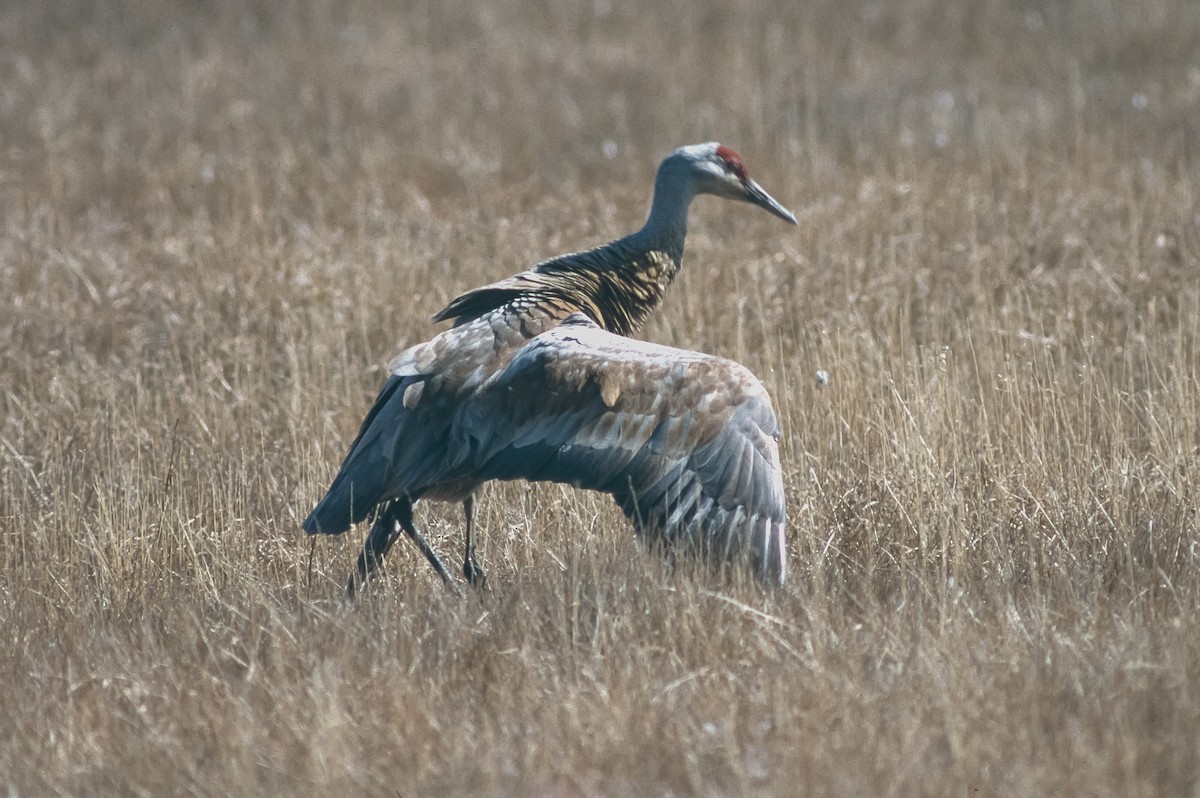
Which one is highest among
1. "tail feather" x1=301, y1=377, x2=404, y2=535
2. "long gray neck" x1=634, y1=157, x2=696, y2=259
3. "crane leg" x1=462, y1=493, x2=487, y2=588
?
"long gray neck" x1=634, y1=157, x2=696, y2=259

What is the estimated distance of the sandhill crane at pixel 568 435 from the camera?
5055 mm

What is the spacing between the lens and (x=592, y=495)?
6.38 metres

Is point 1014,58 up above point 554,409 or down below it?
above

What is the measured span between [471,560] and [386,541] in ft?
1.08

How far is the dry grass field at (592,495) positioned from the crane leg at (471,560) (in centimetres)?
10

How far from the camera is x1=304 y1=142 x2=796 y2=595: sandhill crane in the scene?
199 inches

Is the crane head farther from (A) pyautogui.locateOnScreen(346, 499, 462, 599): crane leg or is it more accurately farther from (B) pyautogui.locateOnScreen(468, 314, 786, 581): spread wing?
(A) pyautogui.locateOnScreen(346, 499, 462, 599): crane leg

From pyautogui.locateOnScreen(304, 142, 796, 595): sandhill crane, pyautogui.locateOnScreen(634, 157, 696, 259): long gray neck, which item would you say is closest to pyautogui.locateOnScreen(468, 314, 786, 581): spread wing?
pyautogui.locateOnScreen(304, 142, 796, 595): sandhill crane

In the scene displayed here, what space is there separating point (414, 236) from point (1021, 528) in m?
5.63

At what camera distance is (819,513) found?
5.84 metres

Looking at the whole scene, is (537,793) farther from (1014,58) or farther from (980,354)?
(1014,58)

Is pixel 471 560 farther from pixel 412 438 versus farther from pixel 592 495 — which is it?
pixel 592 495

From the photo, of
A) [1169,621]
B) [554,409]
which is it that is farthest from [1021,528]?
[554,409]

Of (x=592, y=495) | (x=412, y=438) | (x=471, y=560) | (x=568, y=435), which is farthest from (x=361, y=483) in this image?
(x=592, y=495)
